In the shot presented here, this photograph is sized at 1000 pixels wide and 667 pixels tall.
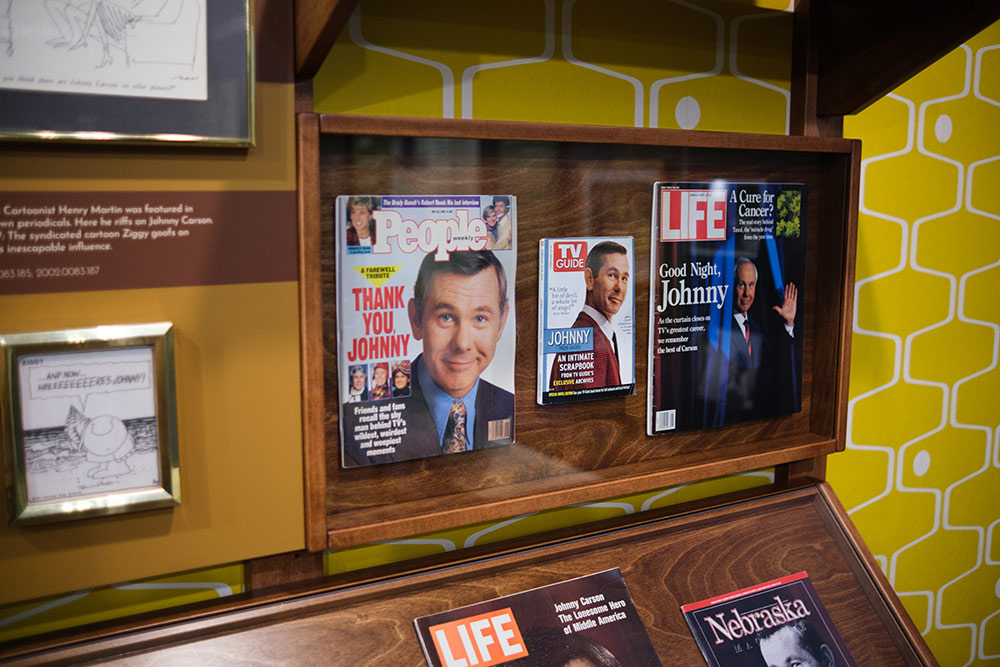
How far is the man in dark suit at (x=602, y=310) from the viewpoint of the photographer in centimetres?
107

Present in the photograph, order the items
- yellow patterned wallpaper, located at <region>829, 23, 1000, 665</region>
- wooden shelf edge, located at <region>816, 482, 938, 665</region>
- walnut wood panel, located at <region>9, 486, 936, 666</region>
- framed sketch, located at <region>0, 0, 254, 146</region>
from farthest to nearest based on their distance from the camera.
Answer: yellow patterned wallpaper, located at <region>829, 23, 1000, 665</region>, wooden shelf edge, located at <region>816, 482, 938, 665</region>, walnut wood panel, located at <region>9, 486, 936, 666</region>, framed sketch, located at <region>0, 0, 254, 146</region>

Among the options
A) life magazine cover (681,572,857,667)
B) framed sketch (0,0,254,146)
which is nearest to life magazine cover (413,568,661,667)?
life magazine cover (681,572,857,667)

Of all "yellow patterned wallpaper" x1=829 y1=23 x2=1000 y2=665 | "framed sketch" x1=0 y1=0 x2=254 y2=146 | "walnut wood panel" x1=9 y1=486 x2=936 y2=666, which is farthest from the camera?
"yellow patterned wallpaper" x1=829 y1=23 x2=1000 y2=665

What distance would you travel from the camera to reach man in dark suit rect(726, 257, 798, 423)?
47.1 inches

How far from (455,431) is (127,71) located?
55 cm

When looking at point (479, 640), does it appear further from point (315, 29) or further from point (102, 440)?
point (315, 29)

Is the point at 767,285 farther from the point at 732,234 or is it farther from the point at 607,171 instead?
the point at 607,171

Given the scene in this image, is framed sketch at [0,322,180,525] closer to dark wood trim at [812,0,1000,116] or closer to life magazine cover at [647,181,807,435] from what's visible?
life magazine cover at [647,181,807,435]

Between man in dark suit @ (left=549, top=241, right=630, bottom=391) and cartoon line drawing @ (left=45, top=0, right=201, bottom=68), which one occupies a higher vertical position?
cartoon line drawing @ (left=45, top=0, right=201, bottom=68)

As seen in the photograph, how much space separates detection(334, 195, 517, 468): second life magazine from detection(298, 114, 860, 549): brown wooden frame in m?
0.02

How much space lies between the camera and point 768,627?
110cm

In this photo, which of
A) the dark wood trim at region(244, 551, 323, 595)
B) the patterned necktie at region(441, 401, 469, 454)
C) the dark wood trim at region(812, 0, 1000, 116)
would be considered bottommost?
the dark wood trim at region(244, 551, 323, 595)

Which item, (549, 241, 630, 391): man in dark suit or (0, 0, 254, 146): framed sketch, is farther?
(549, 241, 630, 391): man in dark suit

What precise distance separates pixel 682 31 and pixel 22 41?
2.75 feet
